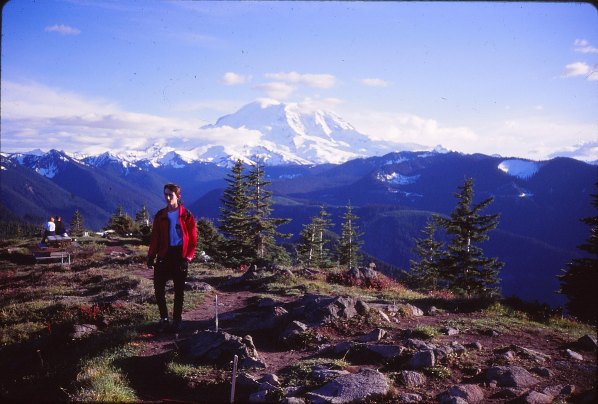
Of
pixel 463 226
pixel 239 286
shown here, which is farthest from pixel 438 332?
pixel 463 226

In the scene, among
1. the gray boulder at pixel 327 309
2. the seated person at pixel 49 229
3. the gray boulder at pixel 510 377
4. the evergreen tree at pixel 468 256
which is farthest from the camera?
the evergreen tree at pixel 468 256

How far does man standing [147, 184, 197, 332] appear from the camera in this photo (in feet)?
29.9

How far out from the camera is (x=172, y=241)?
9.13 m

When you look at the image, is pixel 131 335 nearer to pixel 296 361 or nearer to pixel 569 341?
pixel 296 361

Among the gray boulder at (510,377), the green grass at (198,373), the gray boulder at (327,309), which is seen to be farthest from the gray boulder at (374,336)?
the green grass at (198,373)

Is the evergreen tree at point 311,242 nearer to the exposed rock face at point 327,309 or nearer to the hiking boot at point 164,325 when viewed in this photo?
the exposed rock face at point 327,309

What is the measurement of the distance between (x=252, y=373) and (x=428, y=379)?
3366mm

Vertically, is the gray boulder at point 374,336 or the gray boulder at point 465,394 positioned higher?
the gray boulder at point 465,394

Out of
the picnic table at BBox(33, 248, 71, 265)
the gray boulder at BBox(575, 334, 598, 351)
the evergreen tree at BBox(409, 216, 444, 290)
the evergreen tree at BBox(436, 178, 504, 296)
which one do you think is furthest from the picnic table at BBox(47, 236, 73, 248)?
the evergreen tree at BBox(409, 216, 444, 290)

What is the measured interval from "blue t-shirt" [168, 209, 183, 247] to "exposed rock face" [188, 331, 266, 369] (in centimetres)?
222

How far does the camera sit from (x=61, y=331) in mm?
10422

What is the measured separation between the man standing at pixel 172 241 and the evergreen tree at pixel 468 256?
79.3 ft

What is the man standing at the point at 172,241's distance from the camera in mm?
9102

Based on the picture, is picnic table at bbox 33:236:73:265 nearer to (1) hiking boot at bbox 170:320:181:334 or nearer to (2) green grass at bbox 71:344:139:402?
(1) hiking boot at bbox 170:320:181:334
